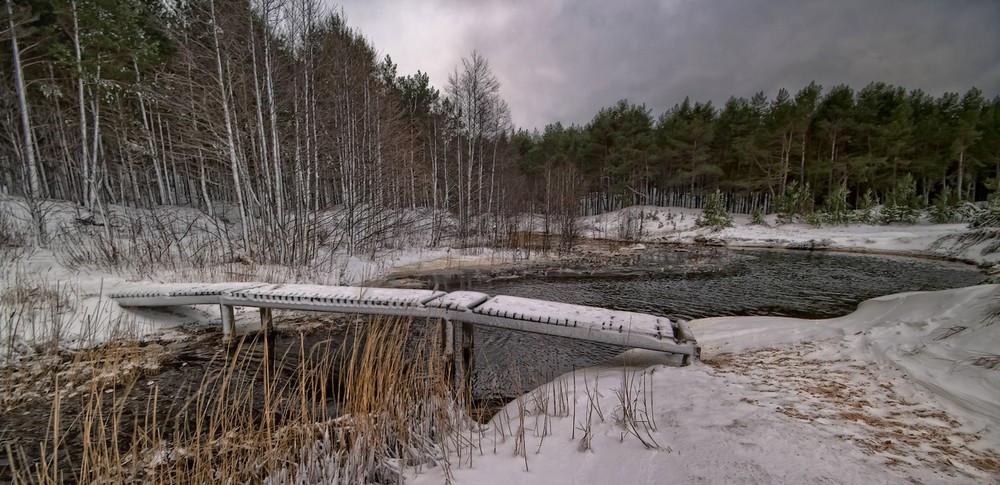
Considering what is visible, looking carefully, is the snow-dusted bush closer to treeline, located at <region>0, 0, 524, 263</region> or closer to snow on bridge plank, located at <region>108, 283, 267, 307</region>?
treeline, located at <region>0, 0, 524, 263</region>

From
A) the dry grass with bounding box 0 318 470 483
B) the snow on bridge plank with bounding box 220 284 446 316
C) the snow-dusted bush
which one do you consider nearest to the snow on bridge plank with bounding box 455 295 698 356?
the snow on bridge plank with bounding box 220 284 446 316

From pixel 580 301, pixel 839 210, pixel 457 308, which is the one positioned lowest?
pixel 580 301

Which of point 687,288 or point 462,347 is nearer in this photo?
point 462,347

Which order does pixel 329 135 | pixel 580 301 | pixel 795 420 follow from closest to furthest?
pixel 795 420 < pixel 580 301 < pixel 329 135

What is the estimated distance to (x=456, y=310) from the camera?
168 inches

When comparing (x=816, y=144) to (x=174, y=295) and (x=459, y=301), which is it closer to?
(x=459, y=301)

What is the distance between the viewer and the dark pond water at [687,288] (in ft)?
16.4

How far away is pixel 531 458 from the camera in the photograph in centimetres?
222

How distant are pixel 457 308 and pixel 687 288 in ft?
25.3

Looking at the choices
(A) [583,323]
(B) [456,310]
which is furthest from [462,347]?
(A) [583,323]

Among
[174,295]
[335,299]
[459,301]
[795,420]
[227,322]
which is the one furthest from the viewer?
[227,322]

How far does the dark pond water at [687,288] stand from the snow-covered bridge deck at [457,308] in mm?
707

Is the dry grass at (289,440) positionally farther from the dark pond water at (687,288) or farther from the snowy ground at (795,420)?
the dark pond water at (687,288)

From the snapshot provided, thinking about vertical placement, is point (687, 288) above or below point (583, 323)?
below
